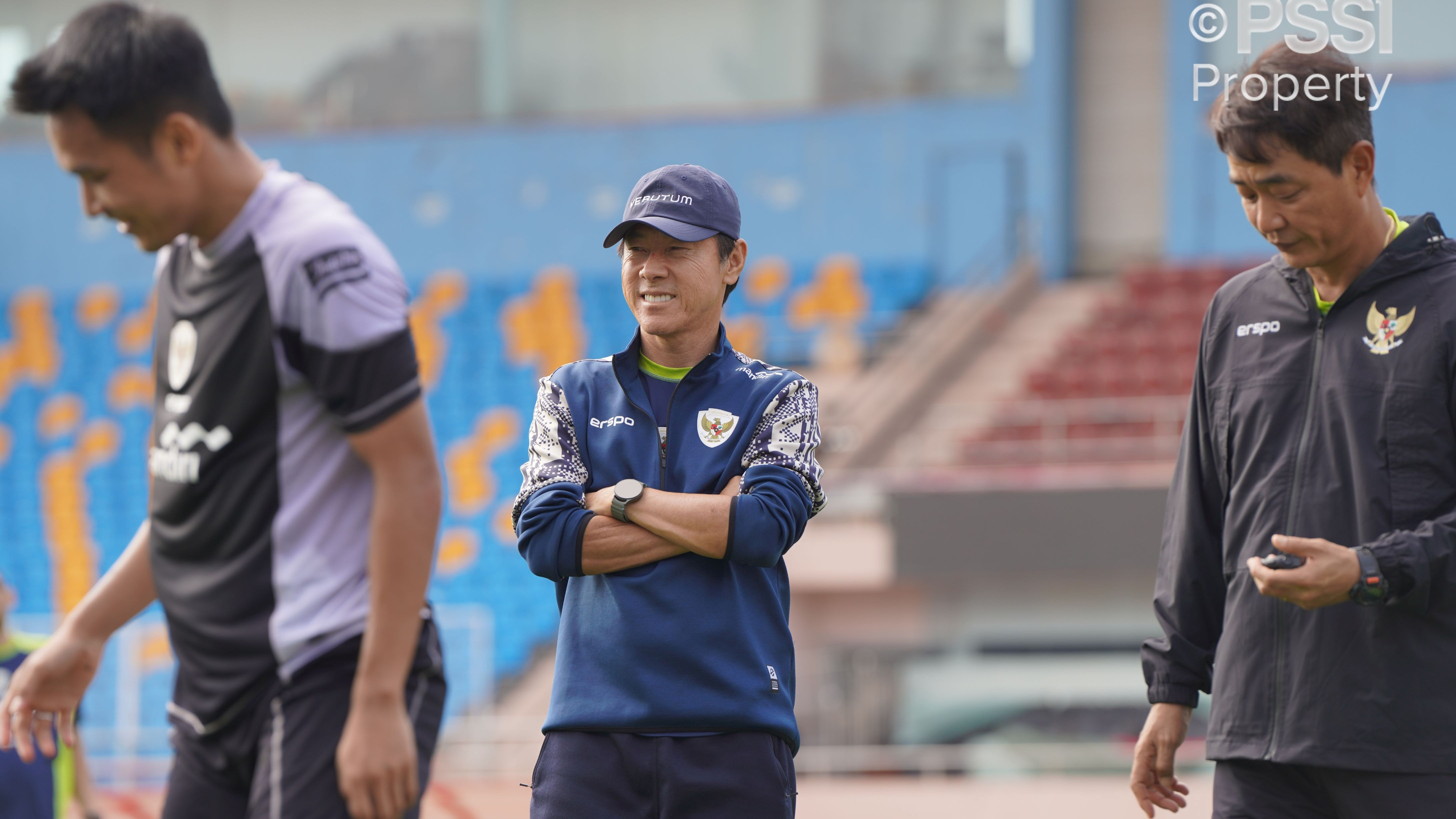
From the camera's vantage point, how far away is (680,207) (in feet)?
8.58

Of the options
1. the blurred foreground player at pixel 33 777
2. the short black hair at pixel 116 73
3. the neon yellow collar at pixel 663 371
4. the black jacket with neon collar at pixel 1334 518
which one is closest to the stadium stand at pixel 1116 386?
the blurred foreground player at pixel 33 777

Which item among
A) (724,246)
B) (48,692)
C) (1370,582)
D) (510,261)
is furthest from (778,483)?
(510,261)

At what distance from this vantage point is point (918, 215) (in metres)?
15.7

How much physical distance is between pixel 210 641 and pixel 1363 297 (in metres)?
1.85

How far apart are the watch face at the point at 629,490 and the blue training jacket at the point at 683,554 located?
0.06m

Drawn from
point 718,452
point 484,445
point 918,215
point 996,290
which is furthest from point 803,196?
point 718,452

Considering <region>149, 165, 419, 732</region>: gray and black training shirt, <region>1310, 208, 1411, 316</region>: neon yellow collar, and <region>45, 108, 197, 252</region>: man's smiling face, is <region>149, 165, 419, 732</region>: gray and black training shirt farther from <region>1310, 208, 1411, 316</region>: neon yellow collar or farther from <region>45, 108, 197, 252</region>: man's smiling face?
<region>1310, 208, 1411, 316</region>: neon yellow collar

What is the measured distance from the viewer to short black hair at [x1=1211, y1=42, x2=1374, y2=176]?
95.1 inches

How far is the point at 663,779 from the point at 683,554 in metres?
0.35

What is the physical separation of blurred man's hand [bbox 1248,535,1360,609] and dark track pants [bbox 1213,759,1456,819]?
305 mm

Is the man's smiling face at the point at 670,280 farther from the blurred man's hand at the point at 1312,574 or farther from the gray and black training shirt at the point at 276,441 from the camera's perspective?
the blurred man's hand at the point at 1312,574

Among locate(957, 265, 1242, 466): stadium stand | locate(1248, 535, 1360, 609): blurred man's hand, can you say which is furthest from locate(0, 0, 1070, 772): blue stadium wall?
locate(1248, 535, 1360, 609): blurred man's hand

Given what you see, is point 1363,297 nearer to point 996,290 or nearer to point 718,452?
point 718,452

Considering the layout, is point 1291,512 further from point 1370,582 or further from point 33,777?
point 33,777
